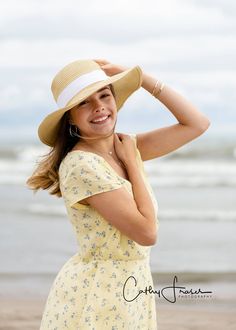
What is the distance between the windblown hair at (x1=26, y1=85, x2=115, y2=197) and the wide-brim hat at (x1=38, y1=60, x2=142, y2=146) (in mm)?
28

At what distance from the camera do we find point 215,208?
11289mm

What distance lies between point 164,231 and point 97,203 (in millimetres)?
6570

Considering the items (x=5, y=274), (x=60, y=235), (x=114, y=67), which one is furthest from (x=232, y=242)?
(x=114, y=67)

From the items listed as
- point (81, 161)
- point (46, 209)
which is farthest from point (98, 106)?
point (46, 209)

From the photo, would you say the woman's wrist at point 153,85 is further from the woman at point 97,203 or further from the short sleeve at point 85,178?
the short sleeve at point 85,178

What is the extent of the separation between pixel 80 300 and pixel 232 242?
19.0ft

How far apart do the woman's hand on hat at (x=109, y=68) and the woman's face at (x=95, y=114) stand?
186mm

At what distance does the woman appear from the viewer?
2.78 metres

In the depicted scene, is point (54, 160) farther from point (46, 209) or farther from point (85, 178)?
point (46, 209)

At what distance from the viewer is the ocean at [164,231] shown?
729 cm

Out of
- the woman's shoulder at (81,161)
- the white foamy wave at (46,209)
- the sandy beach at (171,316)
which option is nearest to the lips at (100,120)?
the woman's shoulder at (81,161)

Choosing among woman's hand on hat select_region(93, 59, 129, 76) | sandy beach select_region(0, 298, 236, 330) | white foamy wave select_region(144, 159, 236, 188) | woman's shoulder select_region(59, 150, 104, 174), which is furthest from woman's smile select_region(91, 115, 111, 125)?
white foamy wave select_region(144, 159, 236, 188)

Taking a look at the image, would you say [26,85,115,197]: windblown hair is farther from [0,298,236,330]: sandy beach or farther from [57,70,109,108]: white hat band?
[0,298,236,330]: sandy beach

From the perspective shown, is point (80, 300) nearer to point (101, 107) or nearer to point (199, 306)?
point (101, 107)
